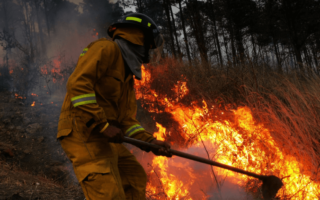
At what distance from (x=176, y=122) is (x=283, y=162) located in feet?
14.6

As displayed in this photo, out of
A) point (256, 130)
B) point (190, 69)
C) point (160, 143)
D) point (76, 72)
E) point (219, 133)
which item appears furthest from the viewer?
point (190, 69)

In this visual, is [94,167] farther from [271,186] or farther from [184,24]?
[184,24]

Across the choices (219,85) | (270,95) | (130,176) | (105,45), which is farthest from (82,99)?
(219,85)

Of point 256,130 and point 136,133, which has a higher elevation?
point 136,133

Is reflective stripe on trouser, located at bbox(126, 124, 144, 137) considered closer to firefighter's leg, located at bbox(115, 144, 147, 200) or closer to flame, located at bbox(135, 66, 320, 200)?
firefighter's leg, located at bbox(115, 144, 147, 200)

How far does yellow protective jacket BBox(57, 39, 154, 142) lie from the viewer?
5.95 feet

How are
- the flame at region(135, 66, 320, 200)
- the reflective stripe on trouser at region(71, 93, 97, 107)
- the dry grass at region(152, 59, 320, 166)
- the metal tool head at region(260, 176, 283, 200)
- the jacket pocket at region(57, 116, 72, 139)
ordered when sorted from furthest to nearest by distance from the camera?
the dry grass at region(152, 59, 320, 166) < the flame at region(135, 66, 320, 200) < the metal tool head at region(260, 176, 283, 200) < the jacket pocket at region(57, 116, 72, 139) < the reflective stripe on trouser at region(71, 93, 97, 107)

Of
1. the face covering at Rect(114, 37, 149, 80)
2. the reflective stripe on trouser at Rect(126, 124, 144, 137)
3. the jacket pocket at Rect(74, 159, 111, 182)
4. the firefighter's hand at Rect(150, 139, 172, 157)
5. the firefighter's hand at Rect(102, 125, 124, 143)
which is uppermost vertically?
the face covering at Rect(114, 37, 149, 80)

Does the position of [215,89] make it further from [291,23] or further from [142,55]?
[291,23]

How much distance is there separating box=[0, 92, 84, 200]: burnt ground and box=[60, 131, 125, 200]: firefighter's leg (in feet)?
7.95

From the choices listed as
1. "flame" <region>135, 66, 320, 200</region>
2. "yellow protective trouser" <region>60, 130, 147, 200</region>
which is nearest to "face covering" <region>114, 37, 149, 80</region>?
"yellow protective trouser" <region>60, 130, 147, 200</region>

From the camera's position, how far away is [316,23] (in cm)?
1197

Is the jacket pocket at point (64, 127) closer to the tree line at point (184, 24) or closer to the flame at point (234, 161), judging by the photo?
the flame at point (234, 161)

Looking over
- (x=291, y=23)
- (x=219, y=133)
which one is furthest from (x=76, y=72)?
(x=291, y=23)
